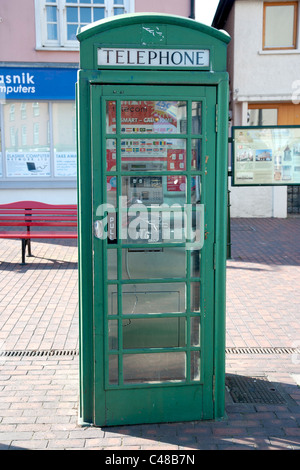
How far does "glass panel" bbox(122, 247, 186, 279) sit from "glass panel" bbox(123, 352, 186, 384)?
22.9 inches

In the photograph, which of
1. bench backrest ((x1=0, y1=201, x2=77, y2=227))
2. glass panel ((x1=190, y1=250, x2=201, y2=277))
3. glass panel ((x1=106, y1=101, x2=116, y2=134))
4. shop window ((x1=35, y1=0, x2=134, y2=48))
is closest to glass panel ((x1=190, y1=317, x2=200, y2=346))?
glass panel ((x1=190, y1=250, x2=201, y2=277))

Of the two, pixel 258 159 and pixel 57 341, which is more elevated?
pixel 258 159

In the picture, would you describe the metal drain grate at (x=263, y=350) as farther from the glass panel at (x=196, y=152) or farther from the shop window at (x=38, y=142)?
the shop window at (x=38, y=142)

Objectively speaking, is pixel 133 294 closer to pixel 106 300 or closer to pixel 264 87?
pixel 106 300

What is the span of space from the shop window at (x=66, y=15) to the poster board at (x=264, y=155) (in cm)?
623

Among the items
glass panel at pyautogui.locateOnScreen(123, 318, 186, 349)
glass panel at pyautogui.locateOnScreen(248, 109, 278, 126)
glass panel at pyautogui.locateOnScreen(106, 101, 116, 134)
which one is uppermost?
glass panel at pyautogui.locateOnScreen(248, 109, 278, 126)

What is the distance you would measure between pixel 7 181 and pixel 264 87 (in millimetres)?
7402

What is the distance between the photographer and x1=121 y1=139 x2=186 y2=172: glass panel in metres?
3.55

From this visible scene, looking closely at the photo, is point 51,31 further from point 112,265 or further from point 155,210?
point 112,265

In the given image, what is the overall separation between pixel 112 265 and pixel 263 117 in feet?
40.1

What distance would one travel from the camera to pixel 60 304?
6.68 m

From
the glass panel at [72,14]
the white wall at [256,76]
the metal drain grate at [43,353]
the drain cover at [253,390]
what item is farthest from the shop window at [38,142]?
the drain cover at [253,390]

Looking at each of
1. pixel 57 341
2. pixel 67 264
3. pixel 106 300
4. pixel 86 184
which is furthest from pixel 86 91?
pixel 67 264

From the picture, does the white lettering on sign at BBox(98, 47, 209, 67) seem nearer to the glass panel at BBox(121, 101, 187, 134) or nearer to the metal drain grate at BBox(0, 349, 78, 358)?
the glass panel at BBox(121, 101, 187, 134)
